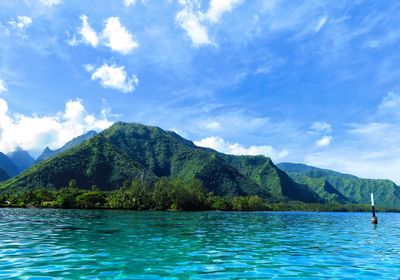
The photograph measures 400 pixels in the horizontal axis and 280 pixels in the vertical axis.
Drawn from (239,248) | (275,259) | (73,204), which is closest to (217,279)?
(275,259)

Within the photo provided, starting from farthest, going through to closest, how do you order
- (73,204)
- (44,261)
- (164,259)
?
(73,204) < (164,259) < (44,261)

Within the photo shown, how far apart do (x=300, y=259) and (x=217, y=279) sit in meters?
10.3

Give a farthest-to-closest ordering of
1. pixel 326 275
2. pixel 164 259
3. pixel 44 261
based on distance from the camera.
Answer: pixel 164 259 → pixel 44 261 → pixel 326 275

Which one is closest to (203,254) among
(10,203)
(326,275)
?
(326,275)

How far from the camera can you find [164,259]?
25531 millimetres

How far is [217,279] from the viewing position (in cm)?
1936

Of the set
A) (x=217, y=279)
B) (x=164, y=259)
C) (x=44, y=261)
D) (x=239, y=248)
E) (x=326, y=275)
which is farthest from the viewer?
(x=239, y=248)

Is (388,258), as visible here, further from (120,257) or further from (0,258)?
(0,258)

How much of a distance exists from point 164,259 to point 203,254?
4357mm

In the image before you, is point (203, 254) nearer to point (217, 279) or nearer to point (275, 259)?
point (275, 259)

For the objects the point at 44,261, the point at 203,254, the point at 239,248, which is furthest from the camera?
the point at 239,248

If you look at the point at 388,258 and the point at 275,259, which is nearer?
the point at 275,259

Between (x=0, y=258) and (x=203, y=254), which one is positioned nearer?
(x=0, y=258)

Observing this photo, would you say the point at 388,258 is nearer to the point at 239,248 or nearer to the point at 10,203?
the point at 239,248
